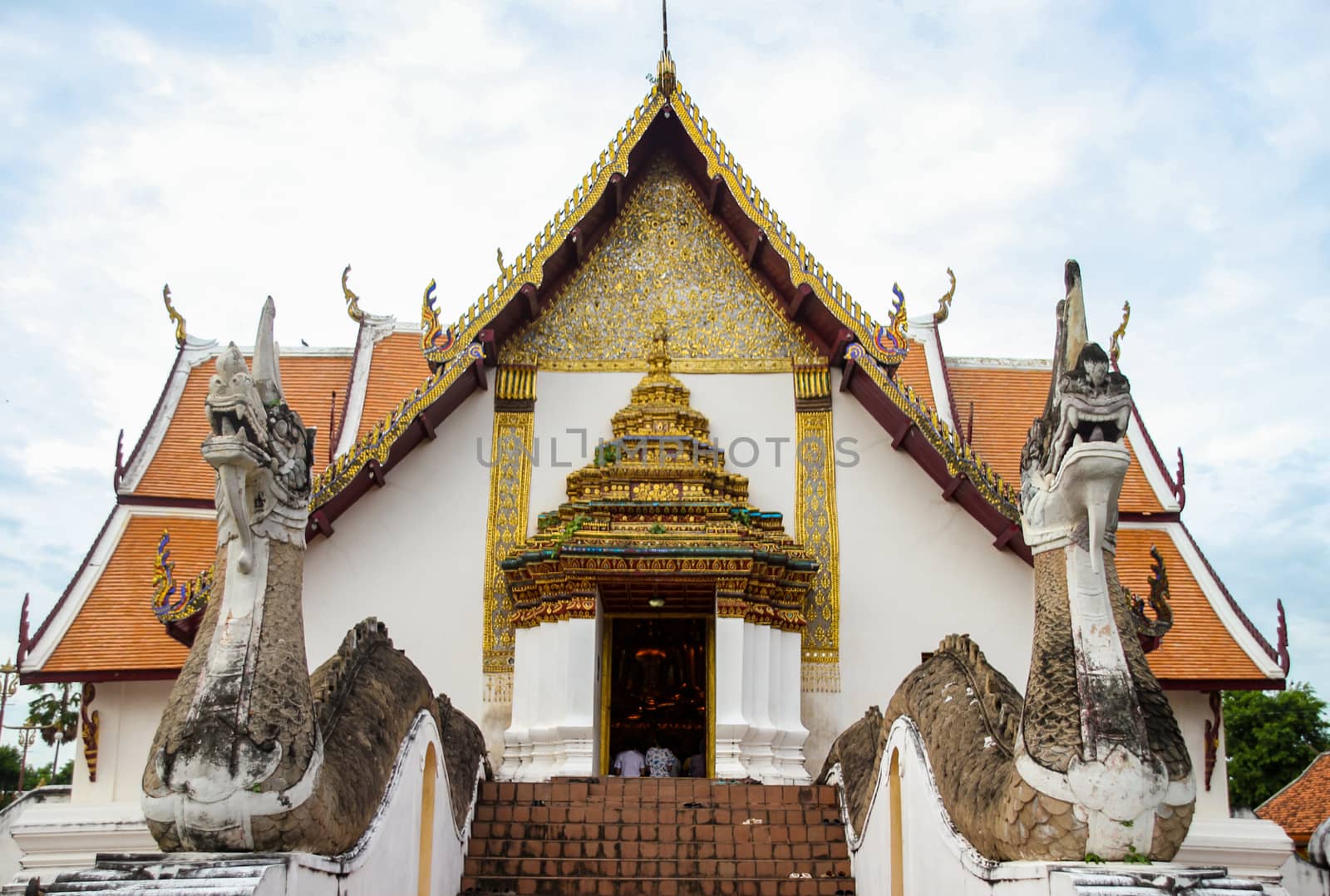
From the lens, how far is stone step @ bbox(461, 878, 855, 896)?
267 inches

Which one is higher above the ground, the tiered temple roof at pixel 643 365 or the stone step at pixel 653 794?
the tiered temple roof at pixel 643 365

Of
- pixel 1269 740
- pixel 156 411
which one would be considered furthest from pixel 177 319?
pixel 1269 740

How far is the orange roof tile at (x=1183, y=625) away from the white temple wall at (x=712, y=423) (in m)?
2.41

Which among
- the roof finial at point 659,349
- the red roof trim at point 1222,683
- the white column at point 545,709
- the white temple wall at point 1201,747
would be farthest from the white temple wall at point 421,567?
the white temple wall at point 1201,747

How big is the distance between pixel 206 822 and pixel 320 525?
4.83 meters

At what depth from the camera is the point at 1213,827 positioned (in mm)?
9008

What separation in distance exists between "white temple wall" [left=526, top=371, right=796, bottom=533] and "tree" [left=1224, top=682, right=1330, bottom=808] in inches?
592

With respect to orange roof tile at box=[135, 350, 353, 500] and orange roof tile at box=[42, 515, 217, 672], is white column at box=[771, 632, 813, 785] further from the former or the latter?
orange roof tile at box=[42, 515, 217, 672]

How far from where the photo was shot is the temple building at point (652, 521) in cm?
882

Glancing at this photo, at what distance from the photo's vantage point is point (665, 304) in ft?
33.7

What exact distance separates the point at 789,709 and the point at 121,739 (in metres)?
4.35

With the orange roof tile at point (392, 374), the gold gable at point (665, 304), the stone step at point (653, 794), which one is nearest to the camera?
the stone step at point (653, 794)

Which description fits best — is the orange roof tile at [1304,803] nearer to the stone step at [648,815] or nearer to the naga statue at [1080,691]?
the stone step at [648,815]

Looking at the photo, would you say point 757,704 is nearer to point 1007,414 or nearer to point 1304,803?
point 1007,414
